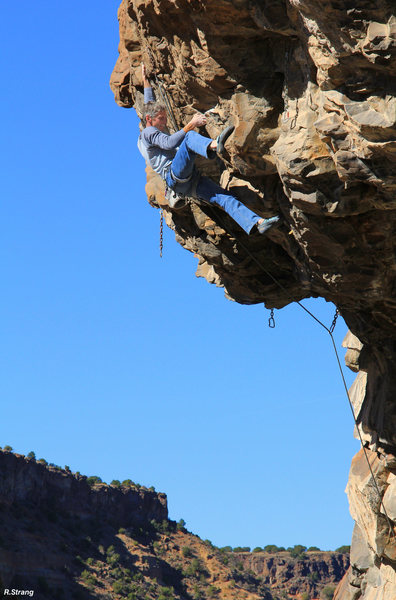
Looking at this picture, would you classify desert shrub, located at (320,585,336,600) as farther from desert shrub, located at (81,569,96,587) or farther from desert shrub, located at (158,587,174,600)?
desert shrub, located at (81,569,96,587)

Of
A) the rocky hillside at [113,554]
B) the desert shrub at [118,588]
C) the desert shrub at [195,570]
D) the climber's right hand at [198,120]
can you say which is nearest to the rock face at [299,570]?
the rocky hillside at [113,554]

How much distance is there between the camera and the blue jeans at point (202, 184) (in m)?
9.69

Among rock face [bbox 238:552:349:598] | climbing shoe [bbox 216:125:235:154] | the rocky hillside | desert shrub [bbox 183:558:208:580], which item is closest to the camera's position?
climbing shoe [bbox 216:125:235:154]

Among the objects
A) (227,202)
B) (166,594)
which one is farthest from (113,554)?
(227,202)

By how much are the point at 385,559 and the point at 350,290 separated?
602 cm

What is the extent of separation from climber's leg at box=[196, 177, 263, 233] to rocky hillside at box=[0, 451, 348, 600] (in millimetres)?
53487

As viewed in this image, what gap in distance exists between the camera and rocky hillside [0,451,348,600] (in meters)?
64.4

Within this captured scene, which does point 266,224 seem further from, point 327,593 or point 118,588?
point 327,593

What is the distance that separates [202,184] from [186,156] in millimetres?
956

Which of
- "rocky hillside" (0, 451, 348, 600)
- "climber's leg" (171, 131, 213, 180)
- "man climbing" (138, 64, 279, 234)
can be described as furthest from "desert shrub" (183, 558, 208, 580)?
"climber's leg" (171, 131, 213, 180)

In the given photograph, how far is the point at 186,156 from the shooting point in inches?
399

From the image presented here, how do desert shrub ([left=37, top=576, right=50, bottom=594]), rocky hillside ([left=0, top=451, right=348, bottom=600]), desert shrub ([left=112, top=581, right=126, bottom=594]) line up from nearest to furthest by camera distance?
desert shrub ([left=37, top=576, right=50, bottom=594]), rocky hillside ([left=0, top=451, right=348, bottom=600]), desert shrub ([left=112, top=581, right=126, bottom=594])

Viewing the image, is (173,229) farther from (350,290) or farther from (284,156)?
(284,156)

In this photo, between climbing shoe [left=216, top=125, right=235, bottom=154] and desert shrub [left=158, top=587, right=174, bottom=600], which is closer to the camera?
climbing shoe [left=216, top=125, right=235, bottom=154]
